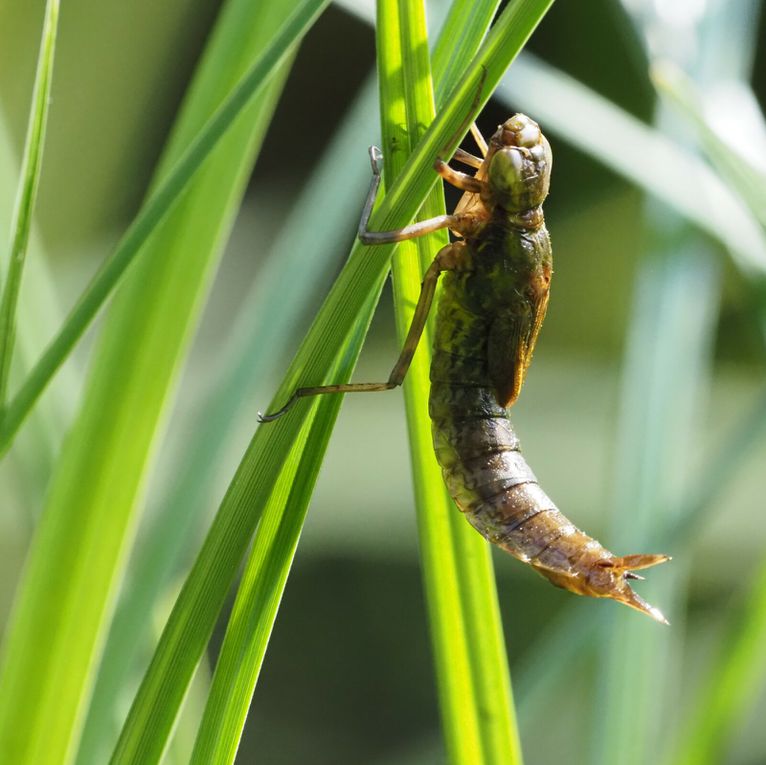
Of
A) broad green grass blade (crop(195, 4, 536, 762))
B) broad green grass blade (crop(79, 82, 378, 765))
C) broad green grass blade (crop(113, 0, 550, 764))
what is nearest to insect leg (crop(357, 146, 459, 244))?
broad green grass blade (crop(113, 0, 550, 764))

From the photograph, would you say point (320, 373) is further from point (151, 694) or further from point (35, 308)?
point (35, 308)

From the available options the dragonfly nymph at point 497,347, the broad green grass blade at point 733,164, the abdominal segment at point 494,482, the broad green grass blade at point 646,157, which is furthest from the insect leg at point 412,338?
the broad green grass blade at point 646,157

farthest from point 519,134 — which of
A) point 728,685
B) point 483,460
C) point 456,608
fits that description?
point 728,685

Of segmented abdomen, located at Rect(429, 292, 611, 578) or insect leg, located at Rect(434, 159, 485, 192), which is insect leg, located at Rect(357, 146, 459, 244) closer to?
insect leg, located at Rect(434, 159, 485, 192)

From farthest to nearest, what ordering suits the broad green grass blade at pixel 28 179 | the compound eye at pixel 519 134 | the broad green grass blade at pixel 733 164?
the compound eye at pixel 519 134, the broad green grass blade at pixel 733 164, the broad green grass blade at pixel 28 179

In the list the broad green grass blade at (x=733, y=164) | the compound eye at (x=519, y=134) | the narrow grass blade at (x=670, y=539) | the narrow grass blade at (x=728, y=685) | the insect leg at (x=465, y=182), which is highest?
the compound eye at (x=519, y=134)

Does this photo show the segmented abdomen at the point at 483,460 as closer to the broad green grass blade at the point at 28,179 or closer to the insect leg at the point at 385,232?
the insect leg at the point at 385,232

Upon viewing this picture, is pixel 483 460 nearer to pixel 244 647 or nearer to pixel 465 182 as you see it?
pixel 465 182
